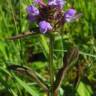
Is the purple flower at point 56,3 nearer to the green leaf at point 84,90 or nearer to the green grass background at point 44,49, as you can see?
the green grass background at point 44,49

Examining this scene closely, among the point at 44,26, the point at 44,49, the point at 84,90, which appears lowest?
the point at 84,90

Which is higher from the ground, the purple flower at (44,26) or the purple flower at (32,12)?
the purple flower at (32,12)

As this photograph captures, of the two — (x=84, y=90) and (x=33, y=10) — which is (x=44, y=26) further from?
(x=84, y=90)

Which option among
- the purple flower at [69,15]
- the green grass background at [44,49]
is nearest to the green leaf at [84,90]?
the green grass background at [44,49]

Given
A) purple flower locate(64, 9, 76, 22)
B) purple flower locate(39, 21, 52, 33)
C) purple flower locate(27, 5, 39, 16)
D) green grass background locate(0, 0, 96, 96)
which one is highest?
purple flower locate(27, 5, 39, 16)

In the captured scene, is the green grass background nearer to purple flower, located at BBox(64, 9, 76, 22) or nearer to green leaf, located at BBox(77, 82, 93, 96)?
green leaf, located at BBox(77, 82, 93, 96)

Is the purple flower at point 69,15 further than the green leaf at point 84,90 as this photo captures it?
No

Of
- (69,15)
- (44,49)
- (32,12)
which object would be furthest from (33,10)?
(44,49)

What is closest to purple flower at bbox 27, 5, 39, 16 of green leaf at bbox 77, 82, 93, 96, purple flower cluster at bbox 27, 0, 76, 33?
purple flower cluster at bbox 27, 0, 76, 33

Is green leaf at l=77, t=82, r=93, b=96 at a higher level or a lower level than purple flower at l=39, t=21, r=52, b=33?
lower
